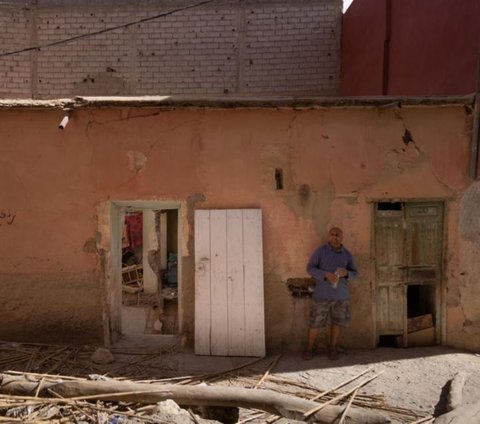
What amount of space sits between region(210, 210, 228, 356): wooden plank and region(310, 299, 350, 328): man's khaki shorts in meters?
1.13

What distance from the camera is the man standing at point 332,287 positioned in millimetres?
5449

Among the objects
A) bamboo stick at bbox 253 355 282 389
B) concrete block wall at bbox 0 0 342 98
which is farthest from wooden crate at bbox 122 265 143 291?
bamboo stick at bbox 253 355 282 389

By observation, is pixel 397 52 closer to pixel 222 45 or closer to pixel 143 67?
pixel 222 45

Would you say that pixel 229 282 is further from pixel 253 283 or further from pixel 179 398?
pixel 179 398

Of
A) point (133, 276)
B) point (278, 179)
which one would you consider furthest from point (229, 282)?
point (133, 276)

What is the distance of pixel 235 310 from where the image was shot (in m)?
5.76

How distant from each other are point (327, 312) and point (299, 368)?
0.76 metres

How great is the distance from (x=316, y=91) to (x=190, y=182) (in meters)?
6.02

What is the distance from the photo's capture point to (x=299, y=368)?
5359mm

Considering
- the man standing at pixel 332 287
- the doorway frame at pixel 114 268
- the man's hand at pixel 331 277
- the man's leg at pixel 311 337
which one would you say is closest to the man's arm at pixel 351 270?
the man standing at pixel 332 287

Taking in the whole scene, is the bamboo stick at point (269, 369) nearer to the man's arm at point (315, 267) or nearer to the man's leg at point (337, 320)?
the man's leg at point (337, 320)

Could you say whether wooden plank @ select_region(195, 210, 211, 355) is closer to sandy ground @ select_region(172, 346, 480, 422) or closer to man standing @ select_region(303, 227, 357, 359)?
sandy ground @ select_region(172, 346, 480, 422)

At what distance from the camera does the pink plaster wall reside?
577 centimetres

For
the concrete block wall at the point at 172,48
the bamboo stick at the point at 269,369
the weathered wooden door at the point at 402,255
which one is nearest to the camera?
the bamboo stick at the point at 269,369
